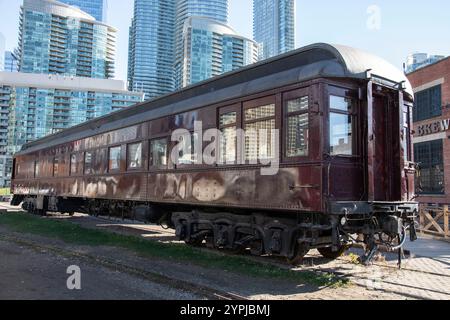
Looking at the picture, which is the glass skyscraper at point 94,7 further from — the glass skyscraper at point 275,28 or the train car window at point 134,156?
the train car window at point 134,156

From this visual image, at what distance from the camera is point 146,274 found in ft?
24.0

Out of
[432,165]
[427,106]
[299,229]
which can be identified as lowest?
[299,229]

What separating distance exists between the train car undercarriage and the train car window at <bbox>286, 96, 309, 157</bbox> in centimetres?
114

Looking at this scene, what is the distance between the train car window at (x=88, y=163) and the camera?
15064 millimetres

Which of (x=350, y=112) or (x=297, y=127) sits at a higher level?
(x=350, y=112)

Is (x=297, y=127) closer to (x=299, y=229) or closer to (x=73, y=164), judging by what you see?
(x=299, y=229)

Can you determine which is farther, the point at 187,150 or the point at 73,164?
the point at 73,164

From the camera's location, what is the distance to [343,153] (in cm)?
733

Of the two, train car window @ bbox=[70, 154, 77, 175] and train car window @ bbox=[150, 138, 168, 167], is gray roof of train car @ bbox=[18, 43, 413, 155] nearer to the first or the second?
train car window @ bbox=[150, 138, 168, 167]

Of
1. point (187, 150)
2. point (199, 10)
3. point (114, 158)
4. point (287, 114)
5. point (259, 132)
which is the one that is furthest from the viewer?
point (199, 10)

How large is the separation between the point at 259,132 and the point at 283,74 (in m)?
1.19

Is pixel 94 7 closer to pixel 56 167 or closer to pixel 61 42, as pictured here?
pixel 61 42

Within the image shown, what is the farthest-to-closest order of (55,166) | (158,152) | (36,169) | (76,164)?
(36,169) < (55,166) < (76,164) < (158,152)

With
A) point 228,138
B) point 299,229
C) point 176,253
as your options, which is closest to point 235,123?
point 228,138
